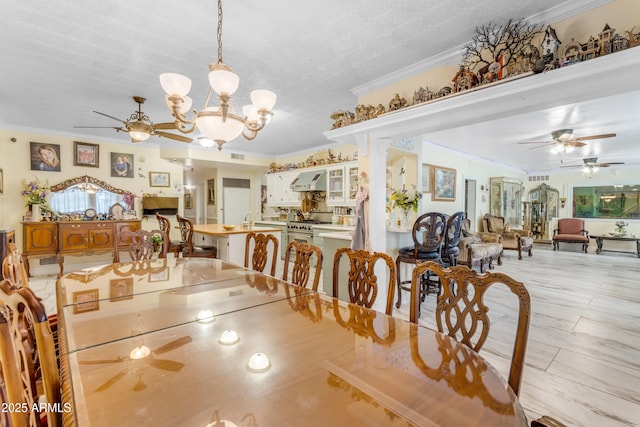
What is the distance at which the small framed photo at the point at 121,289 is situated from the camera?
1.72 metres

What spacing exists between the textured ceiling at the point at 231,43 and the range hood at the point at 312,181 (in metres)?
2.59

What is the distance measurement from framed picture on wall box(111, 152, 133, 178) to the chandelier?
15.4 feet

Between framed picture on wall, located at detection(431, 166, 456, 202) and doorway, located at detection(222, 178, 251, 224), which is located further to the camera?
doorway, located at detection(222, 178, 251, 224)

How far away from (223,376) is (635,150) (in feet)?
30.7

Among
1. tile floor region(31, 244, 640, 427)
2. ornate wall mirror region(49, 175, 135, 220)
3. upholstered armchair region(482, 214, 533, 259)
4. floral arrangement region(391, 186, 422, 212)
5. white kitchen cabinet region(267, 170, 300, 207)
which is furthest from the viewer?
upholstered armchair region(482, 214, 533, 259)

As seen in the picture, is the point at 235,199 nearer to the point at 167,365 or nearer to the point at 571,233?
the point at 167,365

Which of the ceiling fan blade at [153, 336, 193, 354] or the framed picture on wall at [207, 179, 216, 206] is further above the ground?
the framed picture on wall at [207, 179, 216, 206]

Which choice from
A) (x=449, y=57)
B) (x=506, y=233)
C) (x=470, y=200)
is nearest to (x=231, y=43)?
(x=449, y=57)

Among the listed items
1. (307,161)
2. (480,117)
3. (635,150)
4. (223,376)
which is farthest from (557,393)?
(635,150)

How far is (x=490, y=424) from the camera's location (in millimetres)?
714

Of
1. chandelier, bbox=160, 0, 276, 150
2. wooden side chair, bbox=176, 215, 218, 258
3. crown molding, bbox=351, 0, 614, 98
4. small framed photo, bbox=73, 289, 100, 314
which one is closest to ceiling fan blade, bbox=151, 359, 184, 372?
small framed photo, bbox=73, 289, 100, 314

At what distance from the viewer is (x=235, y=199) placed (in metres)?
8.32

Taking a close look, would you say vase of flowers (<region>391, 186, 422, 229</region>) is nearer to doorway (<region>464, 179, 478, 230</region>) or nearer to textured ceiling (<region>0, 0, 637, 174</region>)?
textured ceiling (<region>0, 0, 637, 174</region>)

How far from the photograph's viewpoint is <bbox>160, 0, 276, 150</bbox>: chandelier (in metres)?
1.81
